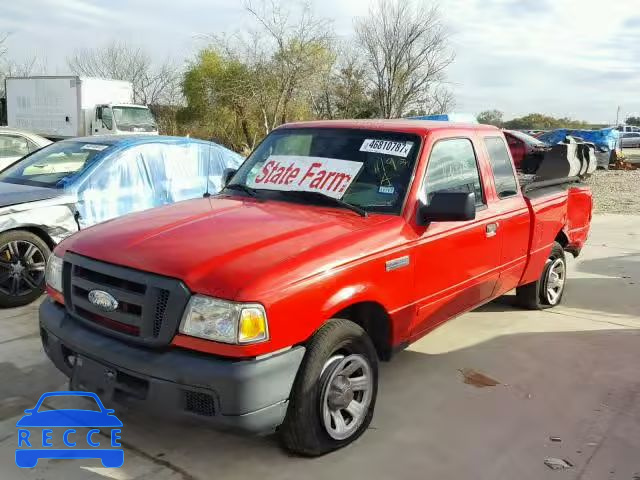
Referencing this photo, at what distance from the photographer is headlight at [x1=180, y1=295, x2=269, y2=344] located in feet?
8.44

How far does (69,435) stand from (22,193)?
3055mm

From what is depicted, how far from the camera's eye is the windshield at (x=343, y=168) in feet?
12.0

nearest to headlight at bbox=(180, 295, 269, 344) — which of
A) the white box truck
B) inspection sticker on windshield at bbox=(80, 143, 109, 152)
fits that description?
inspection sticker on windshield at bbox=(80, 143, 109, 152)

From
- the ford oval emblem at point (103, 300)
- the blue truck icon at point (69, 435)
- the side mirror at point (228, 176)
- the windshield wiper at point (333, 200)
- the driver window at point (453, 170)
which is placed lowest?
the blue truck icon at point (69, 435)

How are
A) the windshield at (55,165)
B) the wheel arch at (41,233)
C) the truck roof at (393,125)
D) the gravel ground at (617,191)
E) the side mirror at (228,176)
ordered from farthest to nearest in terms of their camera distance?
the gravel ground at (617,191) → the windshield at (55,165) → the wheel arch at (41,233) → the side mirror at (228,176) → the truck roof at (393,125)

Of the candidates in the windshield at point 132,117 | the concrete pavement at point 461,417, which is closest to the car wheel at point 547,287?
the concrete pavement at point 461,417

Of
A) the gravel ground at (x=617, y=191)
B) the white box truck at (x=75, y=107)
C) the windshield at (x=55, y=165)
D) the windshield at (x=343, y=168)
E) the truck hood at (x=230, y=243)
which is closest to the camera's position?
the truck hood at (x=230, y=243)

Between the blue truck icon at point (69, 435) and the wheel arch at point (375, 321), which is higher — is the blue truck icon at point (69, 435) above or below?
below

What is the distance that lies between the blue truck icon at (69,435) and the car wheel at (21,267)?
2175 millimetres

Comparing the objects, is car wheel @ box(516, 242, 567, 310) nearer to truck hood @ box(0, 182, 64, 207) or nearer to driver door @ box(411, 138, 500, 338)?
driver door @ box(411, 138, 500, 338)

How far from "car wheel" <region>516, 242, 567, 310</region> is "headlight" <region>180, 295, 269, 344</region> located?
148 inches

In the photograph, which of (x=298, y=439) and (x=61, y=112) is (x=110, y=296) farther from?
(x=61, y=112)

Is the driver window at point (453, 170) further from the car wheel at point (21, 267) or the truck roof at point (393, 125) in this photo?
the car wheel at point (21, 267)

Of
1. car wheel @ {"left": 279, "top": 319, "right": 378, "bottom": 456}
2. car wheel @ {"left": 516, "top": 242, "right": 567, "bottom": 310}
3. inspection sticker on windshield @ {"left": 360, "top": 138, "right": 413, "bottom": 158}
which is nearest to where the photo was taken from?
car wheel @ {"left": 279, "top": 319, "right": 378, "bottom": 456}
